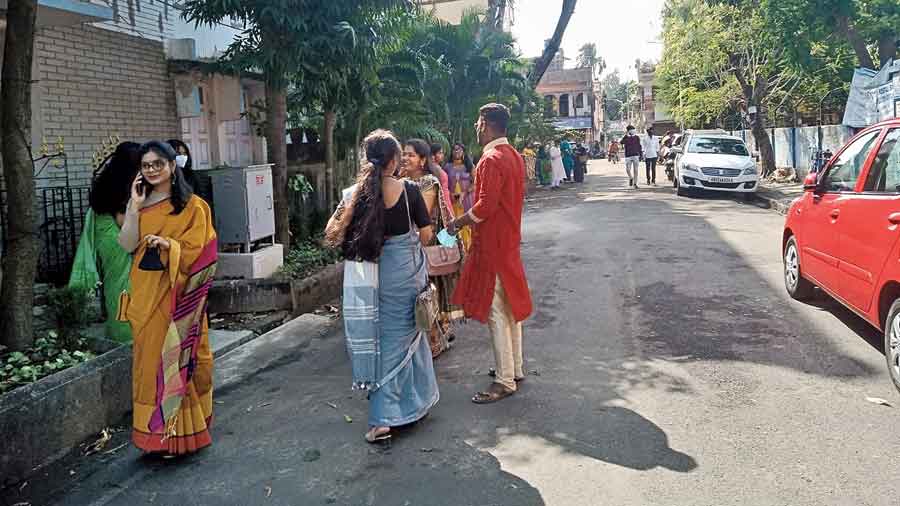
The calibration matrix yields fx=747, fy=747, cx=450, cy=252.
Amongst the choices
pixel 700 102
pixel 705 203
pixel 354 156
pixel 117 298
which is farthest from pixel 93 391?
pixel 700 102

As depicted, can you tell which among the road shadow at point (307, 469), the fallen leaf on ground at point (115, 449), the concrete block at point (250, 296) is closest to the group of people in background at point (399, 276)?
the road shadow at point (307, 469)

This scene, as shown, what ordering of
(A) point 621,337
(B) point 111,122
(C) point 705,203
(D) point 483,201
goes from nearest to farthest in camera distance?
(D) point 483,201, (A) point 621,337, (B) point 111,122, (C) point 705,203

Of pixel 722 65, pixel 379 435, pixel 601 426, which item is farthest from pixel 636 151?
pixel 379 435

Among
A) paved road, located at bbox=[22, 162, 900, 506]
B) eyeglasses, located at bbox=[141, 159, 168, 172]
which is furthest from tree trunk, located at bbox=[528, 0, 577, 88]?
eyeglasses, located at bbox=[141, 159, 168, 172]

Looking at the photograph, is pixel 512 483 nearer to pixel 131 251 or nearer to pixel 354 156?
pixel 131 251

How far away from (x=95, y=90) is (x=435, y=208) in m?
6.04

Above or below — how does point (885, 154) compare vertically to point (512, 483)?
above

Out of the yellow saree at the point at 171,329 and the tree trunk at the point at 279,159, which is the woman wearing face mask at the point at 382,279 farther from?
the tree trunk at the point at 279,159

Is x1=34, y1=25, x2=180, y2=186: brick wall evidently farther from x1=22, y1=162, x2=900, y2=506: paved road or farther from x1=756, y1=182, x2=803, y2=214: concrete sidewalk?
x1=756, y1=182, x2=803, y2=214: concrete sidewalk

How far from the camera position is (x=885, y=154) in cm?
555

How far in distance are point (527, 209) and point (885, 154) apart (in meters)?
12.2

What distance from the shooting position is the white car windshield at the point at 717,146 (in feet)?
63.0

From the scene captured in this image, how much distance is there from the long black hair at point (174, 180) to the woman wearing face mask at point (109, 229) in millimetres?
854

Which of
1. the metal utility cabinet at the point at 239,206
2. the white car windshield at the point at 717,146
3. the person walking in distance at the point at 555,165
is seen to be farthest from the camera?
the person walking in distance at the point at 555,165
